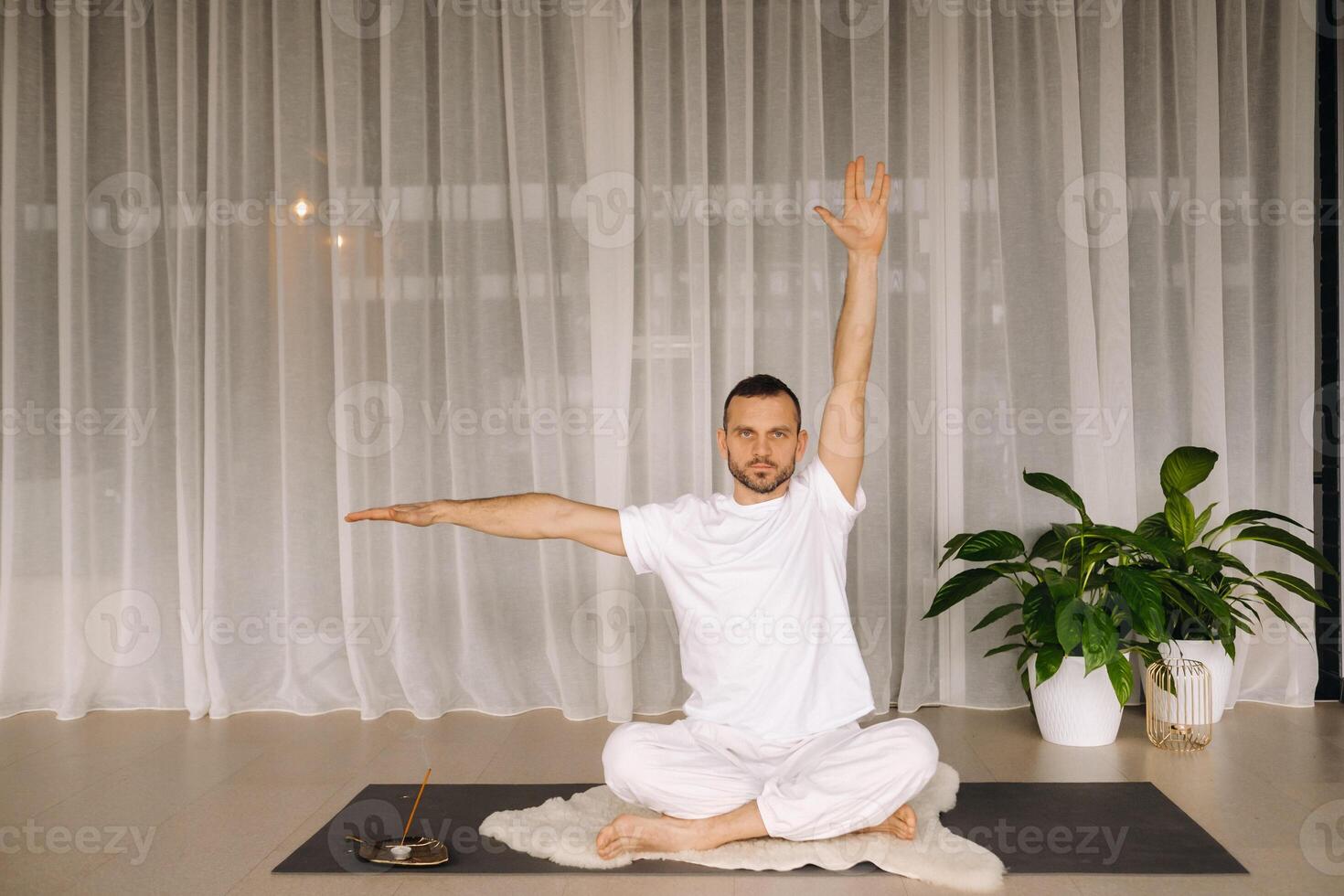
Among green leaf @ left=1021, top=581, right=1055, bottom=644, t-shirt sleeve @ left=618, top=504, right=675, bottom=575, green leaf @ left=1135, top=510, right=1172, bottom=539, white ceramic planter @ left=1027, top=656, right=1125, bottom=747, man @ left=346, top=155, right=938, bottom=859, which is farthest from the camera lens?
green leaf @ left=1135, top=510, right=1172, bottom=539

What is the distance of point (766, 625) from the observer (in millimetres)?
2596

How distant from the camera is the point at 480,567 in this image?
154 inches

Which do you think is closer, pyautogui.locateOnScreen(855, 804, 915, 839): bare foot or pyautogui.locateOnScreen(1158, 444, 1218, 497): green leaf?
pyautogui.locateOnScreen(855, 804, 915, 839): bare foot

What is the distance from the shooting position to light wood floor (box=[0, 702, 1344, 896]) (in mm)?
2371

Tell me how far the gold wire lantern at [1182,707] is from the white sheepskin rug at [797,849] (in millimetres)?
987

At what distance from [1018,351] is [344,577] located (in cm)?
248

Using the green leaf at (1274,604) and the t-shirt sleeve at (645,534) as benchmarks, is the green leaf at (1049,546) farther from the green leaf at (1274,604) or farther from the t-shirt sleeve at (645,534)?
the t-shirt sleeve at (645,534)

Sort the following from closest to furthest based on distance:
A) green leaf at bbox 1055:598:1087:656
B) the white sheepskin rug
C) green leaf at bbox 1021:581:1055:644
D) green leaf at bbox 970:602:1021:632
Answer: the white sheepskin rug, green leaf at bbox 1055:598:1087:656, green leaf at bbox 1021:581:1055:644, green leaf at bbox 970:602:1021:632

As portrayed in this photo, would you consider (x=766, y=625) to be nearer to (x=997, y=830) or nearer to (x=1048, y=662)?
(x=997, y=830)

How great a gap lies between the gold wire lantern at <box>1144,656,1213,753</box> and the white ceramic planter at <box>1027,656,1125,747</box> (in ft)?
0.44

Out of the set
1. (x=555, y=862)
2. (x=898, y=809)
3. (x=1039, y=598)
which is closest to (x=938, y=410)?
(x=1039, y=598)

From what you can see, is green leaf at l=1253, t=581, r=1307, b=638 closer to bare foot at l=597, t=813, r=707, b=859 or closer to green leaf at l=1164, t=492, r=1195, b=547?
green leaf at l=1164, t=492, r=1195, b=547

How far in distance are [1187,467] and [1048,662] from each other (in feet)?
2.64

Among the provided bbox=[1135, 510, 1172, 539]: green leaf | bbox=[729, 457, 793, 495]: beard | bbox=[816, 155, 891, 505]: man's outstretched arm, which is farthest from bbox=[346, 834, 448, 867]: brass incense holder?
bbox=[1135, 510, 1172, 539]: green leaf
